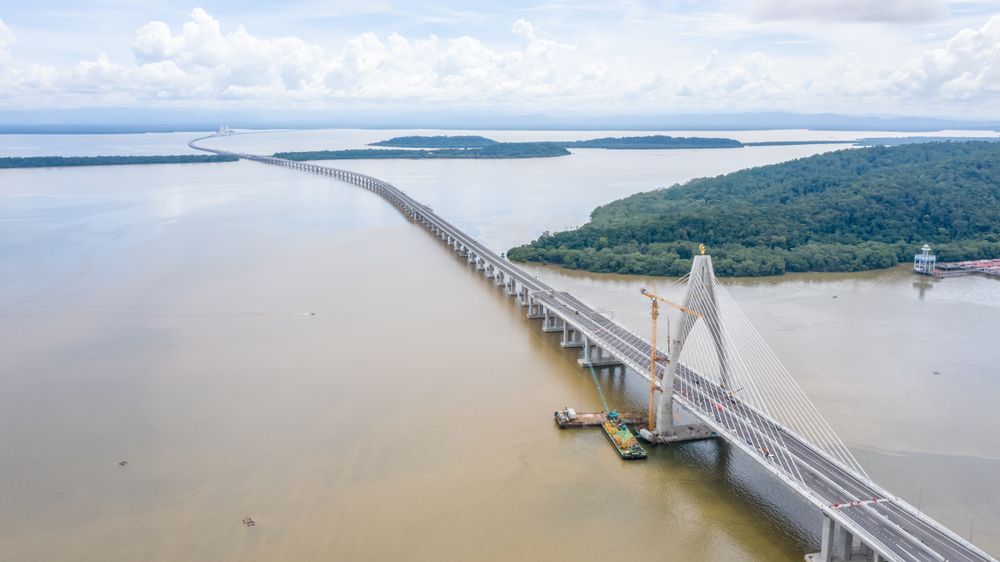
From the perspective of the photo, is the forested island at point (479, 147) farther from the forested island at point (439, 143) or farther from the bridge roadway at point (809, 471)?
the bridge roadway at point (809, 471)

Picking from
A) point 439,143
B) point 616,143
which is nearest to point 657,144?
point 616,143

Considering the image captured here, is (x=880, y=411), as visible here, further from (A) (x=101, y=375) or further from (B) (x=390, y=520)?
→ (A) (x=101, y=375)

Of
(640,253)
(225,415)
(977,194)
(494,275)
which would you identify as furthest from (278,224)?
(977,194)

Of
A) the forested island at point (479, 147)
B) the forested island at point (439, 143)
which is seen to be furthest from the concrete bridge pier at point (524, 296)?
the forested island at point (439, 143)

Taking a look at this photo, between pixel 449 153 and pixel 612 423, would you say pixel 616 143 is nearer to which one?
pixel 449 153

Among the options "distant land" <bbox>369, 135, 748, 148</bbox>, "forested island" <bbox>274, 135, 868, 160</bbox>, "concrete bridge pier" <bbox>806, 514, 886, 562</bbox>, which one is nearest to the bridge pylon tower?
"concrete bridge pier" <bbox>806, 514, 886, 562</bbox>

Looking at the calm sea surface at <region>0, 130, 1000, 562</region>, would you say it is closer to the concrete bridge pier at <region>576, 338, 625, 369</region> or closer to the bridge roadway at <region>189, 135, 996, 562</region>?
the concrete bridge pier at <region>576, 338, 625, 369</region>

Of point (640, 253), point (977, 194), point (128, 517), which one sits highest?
point (977, 194)
